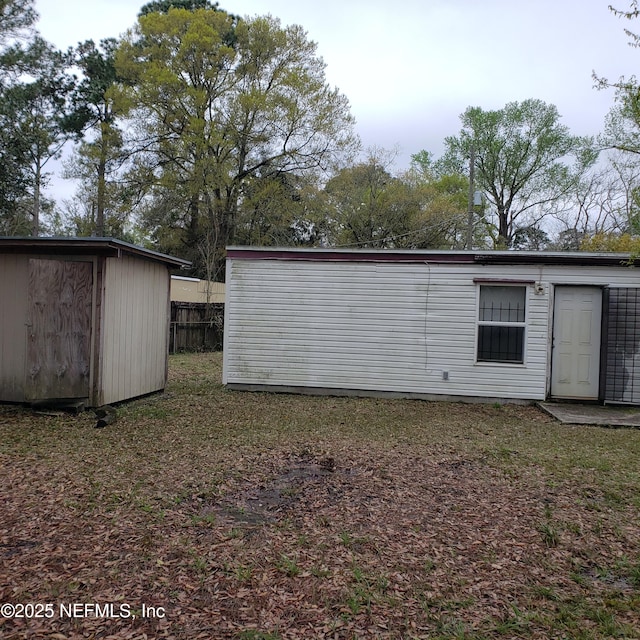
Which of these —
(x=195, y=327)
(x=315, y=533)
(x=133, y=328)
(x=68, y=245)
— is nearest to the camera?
(x=315, y=533)

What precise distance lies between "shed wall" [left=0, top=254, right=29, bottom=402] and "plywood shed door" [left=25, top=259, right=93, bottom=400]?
0.35m

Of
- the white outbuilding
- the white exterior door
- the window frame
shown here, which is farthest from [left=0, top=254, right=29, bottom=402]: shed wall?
the white exterior door

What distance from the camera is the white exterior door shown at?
886 centimetres

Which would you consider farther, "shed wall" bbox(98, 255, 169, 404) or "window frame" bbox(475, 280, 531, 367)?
"window frame" bbox(475, 280, 531, 367)

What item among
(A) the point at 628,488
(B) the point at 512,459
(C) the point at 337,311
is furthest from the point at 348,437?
(C) the point at 337,311

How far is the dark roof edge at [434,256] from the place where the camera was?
28.4ft

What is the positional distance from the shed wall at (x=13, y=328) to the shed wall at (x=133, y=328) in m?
1.12

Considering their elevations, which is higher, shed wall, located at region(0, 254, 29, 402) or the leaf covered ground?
shed wall, located at region(0, 254, 29, 402)

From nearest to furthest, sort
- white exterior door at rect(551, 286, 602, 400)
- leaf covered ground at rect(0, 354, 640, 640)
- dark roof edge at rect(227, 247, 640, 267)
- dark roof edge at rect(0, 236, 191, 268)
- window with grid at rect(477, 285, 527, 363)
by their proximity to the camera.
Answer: leaf covered ground at rect(0, 354, 640, 640) < dark roof edge at rect(0, 236, 191, 268) < dark roof edge at rect(227, 247, 640, 267) < white exterior door at rect(551, 286, 602, 400) < window with grid at rect(477, 285, 527, 363)

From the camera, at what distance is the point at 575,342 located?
29.3 ft

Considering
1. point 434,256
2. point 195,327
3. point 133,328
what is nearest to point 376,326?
point 434,256

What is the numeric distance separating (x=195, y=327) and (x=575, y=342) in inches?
456

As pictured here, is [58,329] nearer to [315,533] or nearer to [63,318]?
[63,318]

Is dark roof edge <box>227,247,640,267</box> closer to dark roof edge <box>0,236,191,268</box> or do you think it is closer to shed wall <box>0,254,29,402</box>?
dark roof edge <box>0,236,191,268</box>
